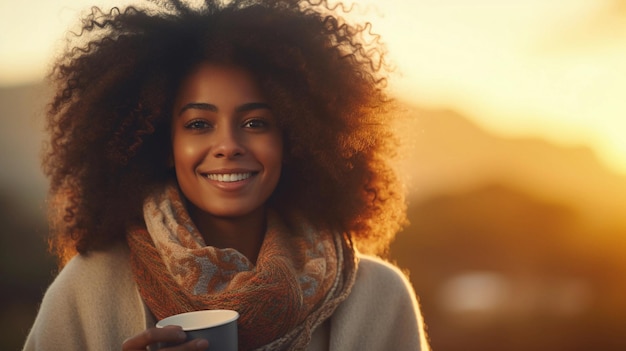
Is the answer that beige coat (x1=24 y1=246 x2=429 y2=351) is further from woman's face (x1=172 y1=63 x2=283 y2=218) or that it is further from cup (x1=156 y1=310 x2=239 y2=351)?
cup (x1=156 y1=310 x2=239 y2=351)

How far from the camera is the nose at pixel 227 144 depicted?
2883 mm

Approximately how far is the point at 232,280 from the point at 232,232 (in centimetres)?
37

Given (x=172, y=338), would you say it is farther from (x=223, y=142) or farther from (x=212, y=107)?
(x=212, y=107)

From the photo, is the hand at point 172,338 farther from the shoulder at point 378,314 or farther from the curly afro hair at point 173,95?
the shoulder at point 378,314

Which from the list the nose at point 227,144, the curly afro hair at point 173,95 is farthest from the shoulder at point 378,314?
the nose at point 227,144

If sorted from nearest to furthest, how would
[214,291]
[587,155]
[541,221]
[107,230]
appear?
[214,291] < [107,230] < [587,155] < [541,221]

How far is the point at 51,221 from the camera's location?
338 centimetres

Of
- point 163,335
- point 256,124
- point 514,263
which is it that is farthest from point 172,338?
point 514,263

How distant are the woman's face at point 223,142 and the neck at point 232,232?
0.09 metres

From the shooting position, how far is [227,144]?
2.88 meters

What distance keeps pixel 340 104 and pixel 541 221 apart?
10376 millimetres

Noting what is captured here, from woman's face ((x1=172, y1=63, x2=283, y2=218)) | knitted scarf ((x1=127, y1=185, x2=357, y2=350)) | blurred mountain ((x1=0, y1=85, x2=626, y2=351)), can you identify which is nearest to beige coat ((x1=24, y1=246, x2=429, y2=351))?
knitted scarf ((x1=127, y1=185, x2=357, y2=350))

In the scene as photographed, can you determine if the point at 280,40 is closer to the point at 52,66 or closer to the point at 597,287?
the point at 52,66

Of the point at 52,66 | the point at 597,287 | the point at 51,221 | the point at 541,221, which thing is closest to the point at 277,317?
the point at 51,221
